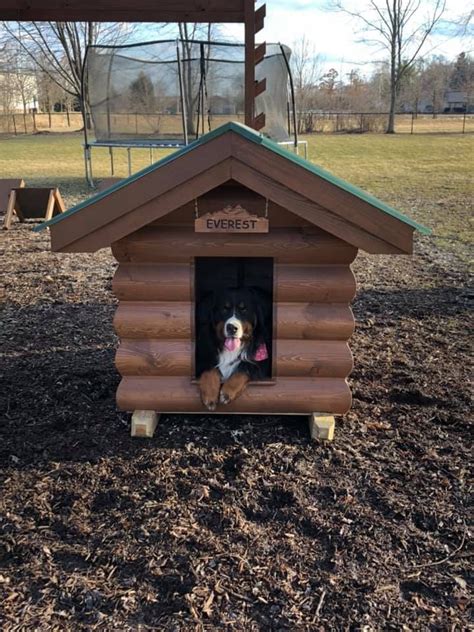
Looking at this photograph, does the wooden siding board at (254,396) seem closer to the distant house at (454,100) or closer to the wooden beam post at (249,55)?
the wooden beam post at (249,55)

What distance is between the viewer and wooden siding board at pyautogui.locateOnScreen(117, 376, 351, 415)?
3.57 meters

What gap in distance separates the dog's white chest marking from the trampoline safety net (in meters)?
11.2

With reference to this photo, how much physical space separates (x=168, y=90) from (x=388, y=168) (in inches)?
323

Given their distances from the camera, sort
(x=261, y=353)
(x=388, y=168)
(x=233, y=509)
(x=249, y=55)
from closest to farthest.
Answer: (x=233, y=509), (x=261, y=353), (x=249, y=55), (x=388, y=168)

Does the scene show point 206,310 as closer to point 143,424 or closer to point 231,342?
point 231,342

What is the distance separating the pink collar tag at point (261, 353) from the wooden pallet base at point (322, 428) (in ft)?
1.55

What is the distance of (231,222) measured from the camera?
3.25 meters

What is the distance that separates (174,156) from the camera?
121 inches

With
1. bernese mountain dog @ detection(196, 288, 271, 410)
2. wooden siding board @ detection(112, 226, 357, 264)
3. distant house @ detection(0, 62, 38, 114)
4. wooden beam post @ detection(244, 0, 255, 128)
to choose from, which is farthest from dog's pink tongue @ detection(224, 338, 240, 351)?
distant house @ detection(0, 62, 38, 114)

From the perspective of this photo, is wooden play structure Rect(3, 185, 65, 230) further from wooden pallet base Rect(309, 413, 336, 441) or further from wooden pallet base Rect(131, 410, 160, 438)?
wooden pallet base Rect(309, 413, 336, 441)

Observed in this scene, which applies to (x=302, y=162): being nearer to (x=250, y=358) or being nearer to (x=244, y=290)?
(x=244, y=290)

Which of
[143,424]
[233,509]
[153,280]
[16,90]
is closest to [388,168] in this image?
[153,280]

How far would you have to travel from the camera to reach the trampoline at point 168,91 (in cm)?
1409

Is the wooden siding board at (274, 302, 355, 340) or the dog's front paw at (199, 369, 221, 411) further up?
the wooden siding board at (274, 302, 355, 340)
